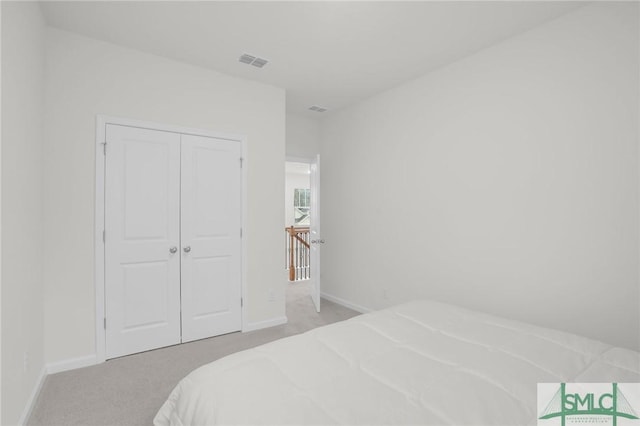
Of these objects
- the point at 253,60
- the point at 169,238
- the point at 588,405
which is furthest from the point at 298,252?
the point at 588,405

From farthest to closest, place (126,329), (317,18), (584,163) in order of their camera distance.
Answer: (126,329), (317,18), (584,163)

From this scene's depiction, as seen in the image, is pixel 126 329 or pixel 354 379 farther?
Answer: pixel 126 329

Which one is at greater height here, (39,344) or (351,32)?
(351,32)

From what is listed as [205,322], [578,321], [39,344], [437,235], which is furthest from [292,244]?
[578,321]

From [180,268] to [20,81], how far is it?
1.82 m

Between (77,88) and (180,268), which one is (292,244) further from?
(77,88)

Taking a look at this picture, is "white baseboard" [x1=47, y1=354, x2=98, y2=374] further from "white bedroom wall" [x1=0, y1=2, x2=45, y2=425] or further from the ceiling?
the ceiling

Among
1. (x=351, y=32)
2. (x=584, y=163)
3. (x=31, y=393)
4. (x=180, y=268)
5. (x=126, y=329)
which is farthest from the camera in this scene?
(x=180, y=268)

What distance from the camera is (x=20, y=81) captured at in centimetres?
183

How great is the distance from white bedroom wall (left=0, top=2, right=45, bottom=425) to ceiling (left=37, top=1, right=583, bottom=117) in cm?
53

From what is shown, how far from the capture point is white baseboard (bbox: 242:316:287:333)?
11.1 feet

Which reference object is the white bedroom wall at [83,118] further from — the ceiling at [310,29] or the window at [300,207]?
the window at [300,207]

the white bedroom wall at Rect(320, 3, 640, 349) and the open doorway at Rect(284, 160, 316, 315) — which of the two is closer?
the white bedroom wall at Rect(320, 3, 640, 349)

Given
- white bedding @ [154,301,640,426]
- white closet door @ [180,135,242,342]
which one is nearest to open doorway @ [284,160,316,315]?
white closet door @ [180,135,242,342]
